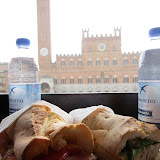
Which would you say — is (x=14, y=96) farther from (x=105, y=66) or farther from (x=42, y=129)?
(x=105, y=66)

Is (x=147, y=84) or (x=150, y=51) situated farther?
(x=150, y=51)

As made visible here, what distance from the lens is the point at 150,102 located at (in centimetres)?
59

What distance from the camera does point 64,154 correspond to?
1.29 ft

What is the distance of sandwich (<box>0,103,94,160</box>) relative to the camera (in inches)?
14.7

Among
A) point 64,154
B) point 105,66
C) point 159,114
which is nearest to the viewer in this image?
point 64,154

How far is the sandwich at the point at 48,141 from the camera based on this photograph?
37cm

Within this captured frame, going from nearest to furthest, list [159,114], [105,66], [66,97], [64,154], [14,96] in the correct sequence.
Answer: [64,154] < [159,114] < [14,96] < [66,97] < [105,66]

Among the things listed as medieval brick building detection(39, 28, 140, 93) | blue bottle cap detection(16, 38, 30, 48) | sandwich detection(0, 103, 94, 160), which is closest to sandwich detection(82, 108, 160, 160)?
sandwich detection(0, 103, 94, 160)

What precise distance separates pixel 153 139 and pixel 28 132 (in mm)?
380

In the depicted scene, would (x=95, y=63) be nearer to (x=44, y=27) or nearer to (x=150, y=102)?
(x=44, y=27)

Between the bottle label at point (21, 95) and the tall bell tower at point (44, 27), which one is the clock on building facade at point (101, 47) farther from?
the bottle label at point (21, 95)

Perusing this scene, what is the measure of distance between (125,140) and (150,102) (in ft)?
0.73

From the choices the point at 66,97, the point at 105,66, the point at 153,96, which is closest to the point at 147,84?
the point at 153,96

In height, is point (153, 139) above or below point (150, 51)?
below
